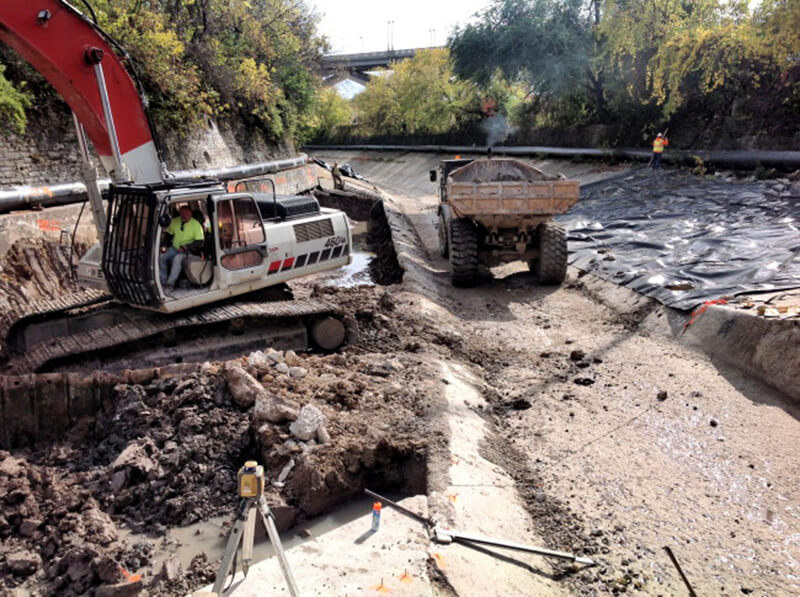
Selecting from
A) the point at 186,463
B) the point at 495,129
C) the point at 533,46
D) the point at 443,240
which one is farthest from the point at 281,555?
the point at 495,129

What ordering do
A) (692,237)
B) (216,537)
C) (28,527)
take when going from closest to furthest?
(28,527) → (216,537) → (692,237)

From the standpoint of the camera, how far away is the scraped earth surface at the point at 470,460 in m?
4.39

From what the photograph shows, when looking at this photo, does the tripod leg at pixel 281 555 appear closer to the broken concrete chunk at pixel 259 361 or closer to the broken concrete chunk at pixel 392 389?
the broken concrete chunk at pixel 259 361

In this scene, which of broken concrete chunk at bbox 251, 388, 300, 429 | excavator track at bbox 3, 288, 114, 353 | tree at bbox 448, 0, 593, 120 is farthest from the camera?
tree at bbox 448, 0, 593, 120

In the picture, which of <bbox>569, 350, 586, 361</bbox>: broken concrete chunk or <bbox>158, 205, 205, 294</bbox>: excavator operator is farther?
<bbox>569, 350, 586, 361</bbox>: broken concrete chunk

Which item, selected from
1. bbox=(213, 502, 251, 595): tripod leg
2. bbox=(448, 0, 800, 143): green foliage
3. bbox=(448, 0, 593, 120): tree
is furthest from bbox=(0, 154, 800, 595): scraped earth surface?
bbox=(448, 0, 593, 120): tree

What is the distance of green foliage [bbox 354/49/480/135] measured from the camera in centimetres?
4422

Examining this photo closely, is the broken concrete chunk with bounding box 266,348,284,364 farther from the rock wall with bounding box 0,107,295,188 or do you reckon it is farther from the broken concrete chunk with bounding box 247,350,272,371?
the rock wall with bounding box 0,107,295,188

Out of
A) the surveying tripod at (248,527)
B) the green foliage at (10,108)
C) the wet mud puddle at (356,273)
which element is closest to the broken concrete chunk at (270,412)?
the surveying tripod at (248,527)

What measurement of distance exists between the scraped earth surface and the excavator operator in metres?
1.51

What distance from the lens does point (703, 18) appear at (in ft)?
63.2

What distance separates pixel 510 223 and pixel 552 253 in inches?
39.2

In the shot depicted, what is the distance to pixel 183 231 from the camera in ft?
23.6

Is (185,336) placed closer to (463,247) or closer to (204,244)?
(204,244)
